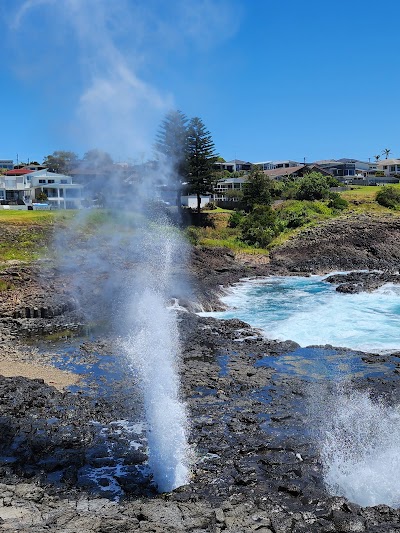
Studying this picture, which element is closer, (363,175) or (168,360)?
(168,360)

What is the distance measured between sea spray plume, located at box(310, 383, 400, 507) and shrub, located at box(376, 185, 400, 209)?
50.4 m

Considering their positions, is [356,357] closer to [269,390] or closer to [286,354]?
[286,354]

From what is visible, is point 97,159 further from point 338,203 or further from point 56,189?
point 338,203

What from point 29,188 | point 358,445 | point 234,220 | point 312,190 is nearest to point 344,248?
point 234,220

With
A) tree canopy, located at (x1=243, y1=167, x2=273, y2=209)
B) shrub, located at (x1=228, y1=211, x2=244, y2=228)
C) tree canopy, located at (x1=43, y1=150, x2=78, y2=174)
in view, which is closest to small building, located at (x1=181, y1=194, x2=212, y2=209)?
tree canopy, located at (x1=243, y1=167, x2=273, y2=209)

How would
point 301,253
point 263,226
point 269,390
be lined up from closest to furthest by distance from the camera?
point 269,390, point 301,253, point 263,226

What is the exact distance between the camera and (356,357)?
72.3 feet

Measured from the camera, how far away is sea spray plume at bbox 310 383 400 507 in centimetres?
1179

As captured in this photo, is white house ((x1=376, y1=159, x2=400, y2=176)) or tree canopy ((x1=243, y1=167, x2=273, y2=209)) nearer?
tree canopy ((x1=243, y1=167, x2=273, y2=209))

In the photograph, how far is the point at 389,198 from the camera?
6469 cm

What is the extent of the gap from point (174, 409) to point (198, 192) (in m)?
43.5

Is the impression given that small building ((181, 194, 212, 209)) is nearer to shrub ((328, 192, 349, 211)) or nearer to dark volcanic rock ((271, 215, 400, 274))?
dark volcanic rock ((271, 215, 400, 274))

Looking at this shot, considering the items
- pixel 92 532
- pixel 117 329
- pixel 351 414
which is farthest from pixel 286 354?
pixel 92 532

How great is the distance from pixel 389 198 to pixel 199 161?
944 inches
